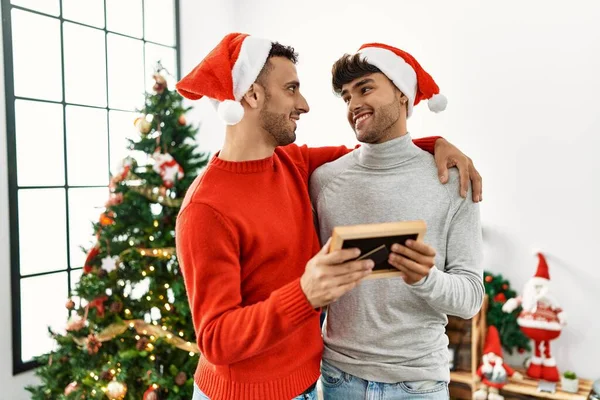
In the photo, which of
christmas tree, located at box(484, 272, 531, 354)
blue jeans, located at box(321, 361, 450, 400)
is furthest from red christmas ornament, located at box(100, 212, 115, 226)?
christmas tree, located at box(484, 272, 531, 354)

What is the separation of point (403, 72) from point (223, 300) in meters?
0.79

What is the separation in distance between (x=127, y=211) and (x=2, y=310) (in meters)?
0.84

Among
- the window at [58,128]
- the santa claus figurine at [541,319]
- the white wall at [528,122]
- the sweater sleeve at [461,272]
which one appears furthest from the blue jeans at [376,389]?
the white wall at [528,122]

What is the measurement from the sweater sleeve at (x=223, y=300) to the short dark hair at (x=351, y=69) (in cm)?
56

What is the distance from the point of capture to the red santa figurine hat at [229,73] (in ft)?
4.14

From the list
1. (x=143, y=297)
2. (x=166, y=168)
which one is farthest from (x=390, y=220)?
(x=143, y=297)

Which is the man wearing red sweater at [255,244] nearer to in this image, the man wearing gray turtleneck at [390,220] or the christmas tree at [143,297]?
the man wearing gray turtleneck at [390,220]

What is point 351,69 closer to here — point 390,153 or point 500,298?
point 390,153

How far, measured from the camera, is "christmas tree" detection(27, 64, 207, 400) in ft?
7.47

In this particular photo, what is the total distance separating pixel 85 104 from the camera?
119 inches

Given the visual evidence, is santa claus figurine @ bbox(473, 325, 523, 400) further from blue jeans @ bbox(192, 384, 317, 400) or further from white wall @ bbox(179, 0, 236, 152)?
white wall @ bbox(179, 0, 236, 152)

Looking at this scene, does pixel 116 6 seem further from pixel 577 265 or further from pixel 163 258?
pixel 577 265

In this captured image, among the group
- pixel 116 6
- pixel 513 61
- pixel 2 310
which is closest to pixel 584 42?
pixel 513 61

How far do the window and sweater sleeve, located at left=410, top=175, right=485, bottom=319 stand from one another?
64.7 inches
